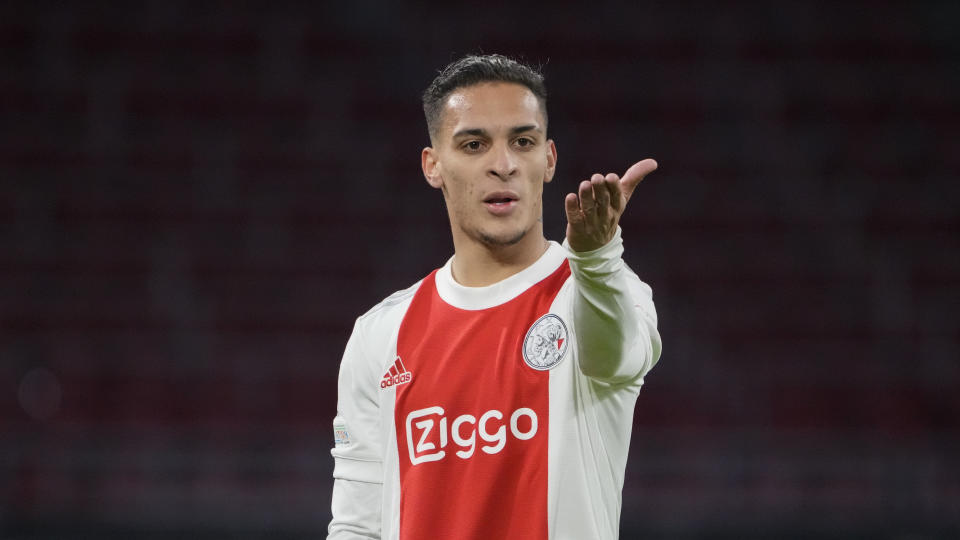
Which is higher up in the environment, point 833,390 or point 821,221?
point 821,221

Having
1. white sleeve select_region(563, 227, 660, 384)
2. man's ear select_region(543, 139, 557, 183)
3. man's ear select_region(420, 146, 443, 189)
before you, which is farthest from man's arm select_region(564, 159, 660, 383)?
man's ear select_region(420, 146, 443, 189)

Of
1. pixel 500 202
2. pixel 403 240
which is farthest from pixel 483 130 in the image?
pixel 403 240

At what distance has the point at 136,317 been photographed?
696 centimetres

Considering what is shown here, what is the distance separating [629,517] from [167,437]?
258 centimetres

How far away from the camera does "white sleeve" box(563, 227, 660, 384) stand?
1.62 metres

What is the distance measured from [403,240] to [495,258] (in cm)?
519

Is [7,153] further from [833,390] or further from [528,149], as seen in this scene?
[528,149]

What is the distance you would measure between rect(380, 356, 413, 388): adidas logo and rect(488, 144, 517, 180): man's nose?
0.39m

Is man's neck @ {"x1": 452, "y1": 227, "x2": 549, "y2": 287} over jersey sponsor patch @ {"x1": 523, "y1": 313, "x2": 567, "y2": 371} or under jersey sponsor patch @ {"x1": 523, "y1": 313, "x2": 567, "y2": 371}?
over

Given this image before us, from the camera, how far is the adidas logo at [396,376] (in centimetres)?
204

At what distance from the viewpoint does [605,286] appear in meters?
1.64

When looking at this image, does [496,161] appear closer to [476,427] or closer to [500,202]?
[500,202]

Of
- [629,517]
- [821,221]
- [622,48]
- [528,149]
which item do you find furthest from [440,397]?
[622,48]

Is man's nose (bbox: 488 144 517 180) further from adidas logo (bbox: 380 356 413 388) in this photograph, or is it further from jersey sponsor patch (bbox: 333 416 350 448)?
jersey sponsor patch (bbox: 333 416 350 448)
